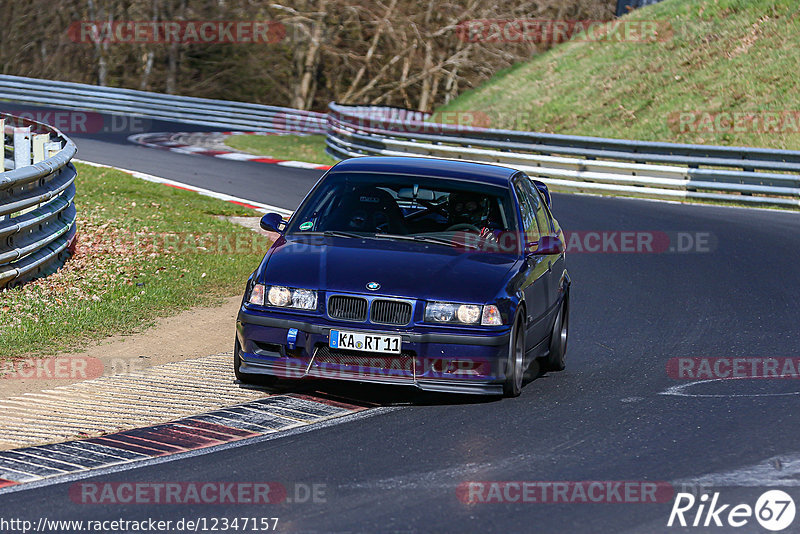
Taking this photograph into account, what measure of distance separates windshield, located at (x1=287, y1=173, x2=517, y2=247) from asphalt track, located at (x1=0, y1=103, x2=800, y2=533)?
1.21 meters

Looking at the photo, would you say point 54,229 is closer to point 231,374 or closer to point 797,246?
point 231,374

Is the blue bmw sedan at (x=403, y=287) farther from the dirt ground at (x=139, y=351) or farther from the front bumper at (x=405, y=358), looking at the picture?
the dirt ground at (x=139, y=351)

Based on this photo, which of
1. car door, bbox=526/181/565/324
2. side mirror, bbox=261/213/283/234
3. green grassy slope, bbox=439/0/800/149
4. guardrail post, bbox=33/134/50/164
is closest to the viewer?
side mirror, bbox=261/213/283/234

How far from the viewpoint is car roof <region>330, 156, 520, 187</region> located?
886cm

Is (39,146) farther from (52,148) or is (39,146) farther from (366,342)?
(366,342)

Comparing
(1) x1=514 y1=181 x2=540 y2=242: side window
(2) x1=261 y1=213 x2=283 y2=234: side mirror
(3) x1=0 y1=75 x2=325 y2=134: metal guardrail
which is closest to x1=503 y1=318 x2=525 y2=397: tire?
(1) x1=514 y1=181 x2=540 y2=242: side window

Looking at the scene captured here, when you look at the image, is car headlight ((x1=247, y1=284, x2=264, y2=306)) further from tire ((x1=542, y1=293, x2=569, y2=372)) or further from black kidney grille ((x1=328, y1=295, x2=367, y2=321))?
tire ((x1=542, y1=293, x2=569, y2=372))

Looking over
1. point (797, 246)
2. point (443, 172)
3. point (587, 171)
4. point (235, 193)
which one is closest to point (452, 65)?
point (587, 171)

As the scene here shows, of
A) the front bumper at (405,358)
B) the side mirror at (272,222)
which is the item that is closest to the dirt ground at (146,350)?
the side mirror at (272,222)

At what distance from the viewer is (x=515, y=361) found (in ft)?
25.4

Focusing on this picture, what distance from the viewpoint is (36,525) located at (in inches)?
203

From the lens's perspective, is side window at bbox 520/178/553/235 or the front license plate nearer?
the front license plate

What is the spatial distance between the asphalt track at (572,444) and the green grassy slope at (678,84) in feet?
52.2

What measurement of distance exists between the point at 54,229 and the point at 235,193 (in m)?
7.86
